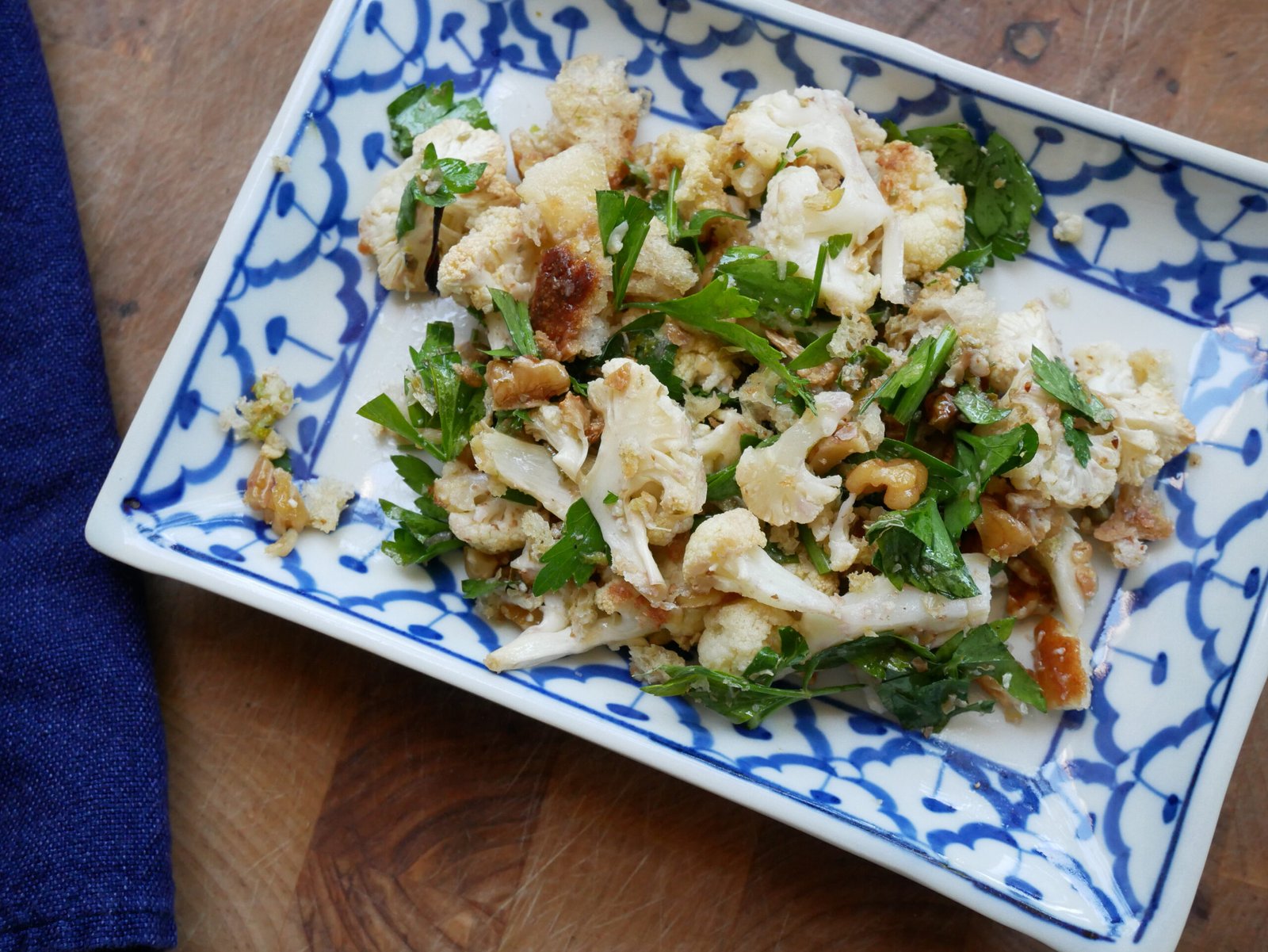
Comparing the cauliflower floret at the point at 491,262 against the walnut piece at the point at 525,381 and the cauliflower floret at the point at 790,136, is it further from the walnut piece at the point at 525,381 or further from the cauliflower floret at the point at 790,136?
the cauliflower floret at the point at 790,136

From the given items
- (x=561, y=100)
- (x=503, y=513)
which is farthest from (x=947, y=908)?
(x=561, y=100)

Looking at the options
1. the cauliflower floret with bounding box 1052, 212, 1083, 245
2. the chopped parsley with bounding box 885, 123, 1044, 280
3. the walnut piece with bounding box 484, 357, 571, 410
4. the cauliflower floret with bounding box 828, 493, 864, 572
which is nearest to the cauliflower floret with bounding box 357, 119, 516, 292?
the walnut piece with bounding box 484, 357, 571, 410

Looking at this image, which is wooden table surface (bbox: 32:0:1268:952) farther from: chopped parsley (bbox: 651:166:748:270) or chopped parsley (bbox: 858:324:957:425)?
chopped parsley (bbox: 858:324:957:425)

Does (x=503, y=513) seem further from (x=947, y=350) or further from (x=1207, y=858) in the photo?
(x=1207, y=858)

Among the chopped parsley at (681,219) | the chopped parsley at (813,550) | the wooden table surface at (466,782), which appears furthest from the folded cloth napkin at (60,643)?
the chopped parsley at (813,550)

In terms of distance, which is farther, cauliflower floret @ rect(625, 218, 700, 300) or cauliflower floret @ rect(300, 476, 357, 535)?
cauliflower floret @ rect(300, 476, 357, 535)
